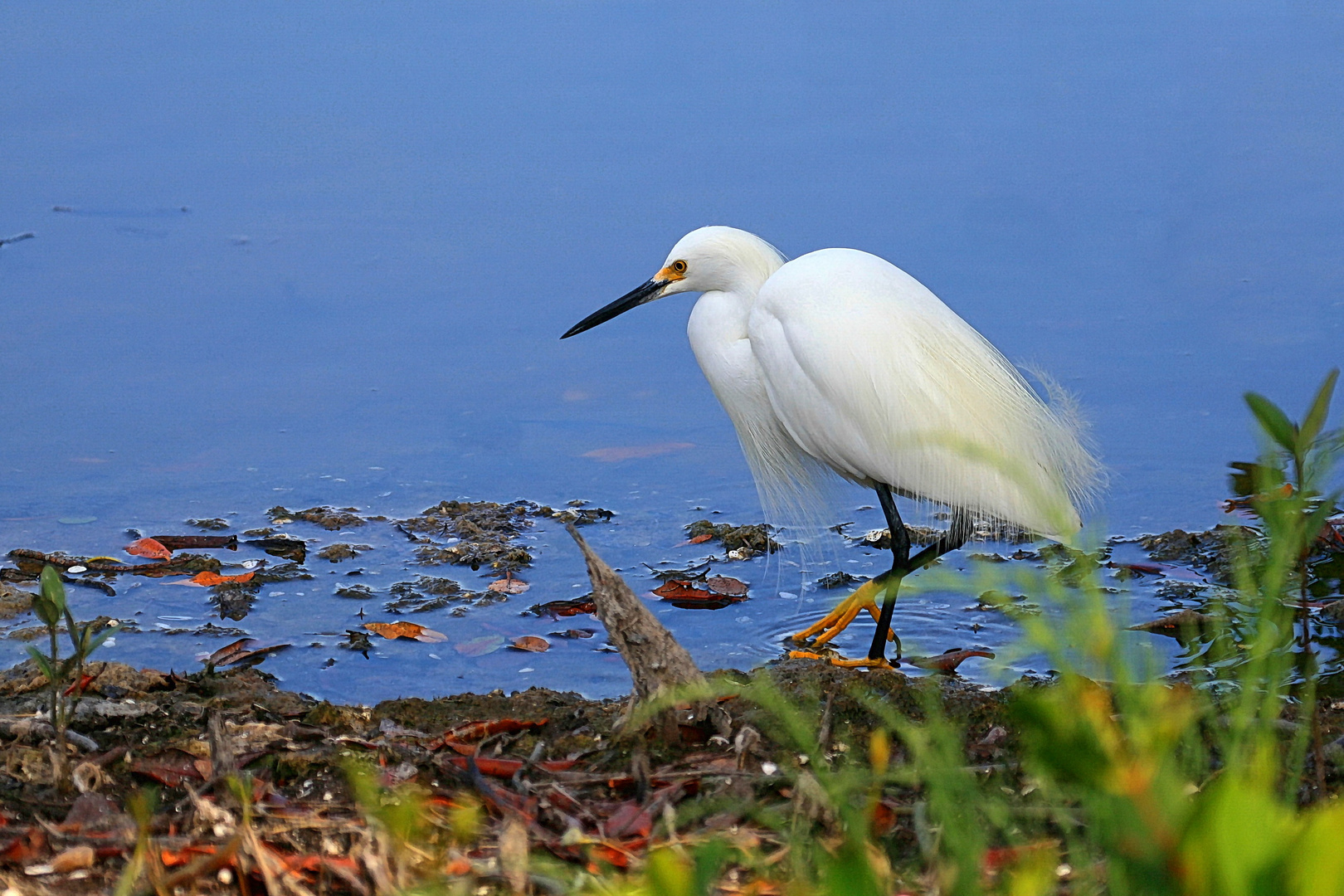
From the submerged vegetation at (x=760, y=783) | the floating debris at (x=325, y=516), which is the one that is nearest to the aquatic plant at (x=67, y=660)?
the submerged vegetation at (x=760, y=783)

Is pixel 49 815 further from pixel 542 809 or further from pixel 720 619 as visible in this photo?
pixel 720 619

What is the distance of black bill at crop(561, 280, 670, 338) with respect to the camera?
13.2 feet

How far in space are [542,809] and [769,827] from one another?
0.30 meters

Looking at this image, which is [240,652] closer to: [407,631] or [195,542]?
[407,631]

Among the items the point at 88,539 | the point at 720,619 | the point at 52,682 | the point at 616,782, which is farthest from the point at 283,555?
the point at 616,782

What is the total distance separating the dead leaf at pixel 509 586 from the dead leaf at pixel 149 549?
41.2 inches

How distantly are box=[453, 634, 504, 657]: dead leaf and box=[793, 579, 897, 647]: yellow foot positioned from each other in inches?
32.4

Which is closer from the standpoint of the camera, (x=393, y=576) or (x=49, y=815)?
(x=49, y=815)

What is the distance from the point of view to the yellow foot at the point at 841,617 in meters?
3.65

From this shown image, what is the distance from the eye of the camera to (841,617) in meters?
3.70

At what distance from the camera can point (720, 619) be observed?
3.76 m

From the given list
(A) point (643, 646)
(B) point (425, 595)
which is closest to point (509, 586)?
(B) point (425, 595)

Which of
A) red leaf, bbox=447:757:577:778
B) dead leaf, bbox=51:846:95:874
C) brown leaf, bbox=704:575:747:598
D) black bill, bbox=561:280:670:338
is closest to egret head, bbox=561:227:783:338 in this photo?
black bill, bbox=561:280:670:338

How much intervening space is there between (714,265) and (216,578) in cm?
176
